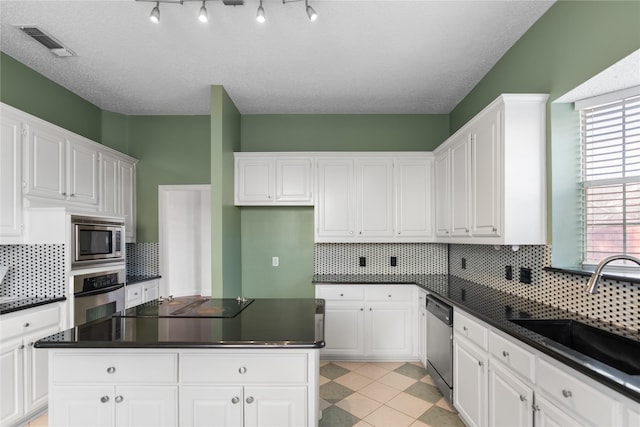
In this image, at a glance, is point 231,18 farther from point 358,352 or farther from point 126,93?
point 358,352

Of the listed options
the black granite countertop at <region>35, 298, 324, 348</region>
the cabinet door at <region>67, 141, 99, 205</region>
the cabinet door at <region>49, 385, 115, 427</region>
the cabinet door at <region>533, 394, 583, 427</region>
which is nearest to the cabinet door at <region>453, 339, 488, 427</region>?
the cabinet door at <region>533, 394, 583, 427</region>

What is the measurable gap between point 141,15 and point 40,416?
3167 millimetres

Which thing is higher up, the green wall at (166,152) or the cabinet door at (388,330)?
the green wall at (166,152)

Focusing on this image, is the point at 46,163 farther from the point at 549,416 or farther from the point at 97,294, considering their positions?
the point at 549,416

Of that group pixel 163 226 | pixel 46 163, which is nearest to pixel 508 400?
pixel 46 163

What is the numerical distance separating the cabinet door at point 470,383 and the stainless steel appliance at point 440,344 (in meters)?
0.09

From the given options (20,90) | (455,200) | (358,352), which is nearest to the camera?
(20,90)

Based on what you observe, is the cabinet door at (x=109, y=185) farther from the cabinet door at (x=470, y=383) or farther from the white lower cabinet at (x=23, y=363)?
the cabinet door at (x=470, y=383)

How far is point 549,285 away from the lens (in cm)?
214

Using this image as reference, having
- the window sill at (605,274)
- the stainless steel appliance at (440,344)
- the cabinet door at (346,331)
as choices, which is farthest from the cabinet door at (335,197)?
the window sill at (605,274)

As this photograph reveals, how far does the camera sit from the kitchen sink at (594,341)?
1434mm

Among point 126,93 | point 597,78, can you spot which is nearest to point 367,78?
point 597,78

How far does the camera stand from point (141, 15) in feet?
7.29

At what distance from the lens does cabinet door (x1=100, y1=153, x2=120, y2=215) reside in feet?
11.6
